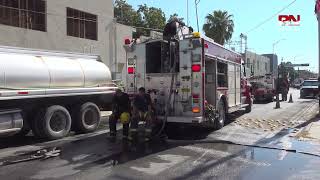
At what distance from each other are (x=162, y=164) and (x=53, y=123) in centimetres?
481

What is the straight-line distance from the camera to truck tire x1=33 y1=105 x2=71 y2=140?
12.3 meters

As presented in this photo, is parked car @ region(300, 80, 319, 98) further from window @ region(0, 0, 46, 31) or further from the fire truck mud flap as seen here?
the fire truck mud flap

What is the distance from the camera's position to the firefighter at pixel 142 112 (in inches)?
480

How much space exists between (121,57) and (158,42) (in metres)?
17.4

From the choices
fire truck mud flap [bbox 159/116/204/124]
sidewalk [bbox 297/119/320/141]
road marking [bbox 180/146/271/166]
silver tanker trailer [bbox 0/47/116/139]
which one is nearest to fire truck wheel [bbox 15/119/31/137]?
silver tanker trailer [bbox 0/47/116/139]

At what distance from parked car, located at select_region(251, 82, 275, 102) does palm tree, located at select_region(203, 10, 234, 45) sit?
110 ft

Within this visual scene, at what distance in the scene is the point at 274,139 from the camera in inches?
493

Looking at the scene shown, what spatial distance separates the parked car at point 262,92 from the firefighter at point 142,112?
18023 millimetres

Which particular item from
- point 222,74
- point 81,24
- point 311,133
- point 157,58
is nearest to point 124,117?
point 157,58

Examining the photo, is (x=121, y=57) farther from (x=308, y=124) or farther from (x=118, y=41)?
(x=308, y=124)

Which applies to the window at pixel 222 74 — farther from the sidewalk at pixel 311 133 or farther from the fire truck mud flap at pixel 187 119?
the sidewalk at pixel 311 133

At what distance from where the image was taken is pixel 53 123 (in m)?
12.8

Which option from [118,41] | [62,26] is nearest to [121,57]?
[118,41]

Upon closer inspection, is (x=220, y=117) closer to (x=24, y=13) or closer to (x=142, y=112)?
(x=142, y=112)
